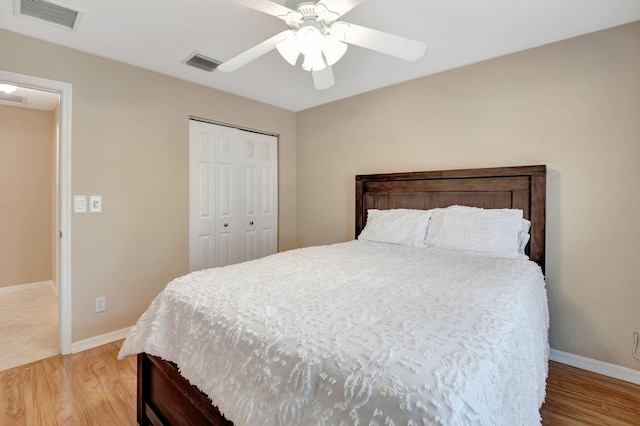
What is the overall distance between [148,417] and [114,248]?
5.11 ft

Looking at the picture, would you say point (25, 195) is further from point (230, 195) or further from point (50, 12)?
point (50, 12)

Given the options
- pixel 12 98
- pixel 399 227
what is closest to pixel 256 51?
pixel 399 227

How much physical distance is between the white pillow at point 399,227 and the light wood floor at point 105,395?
1287 mm

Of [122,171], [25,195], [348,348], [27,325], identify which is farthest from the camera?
[25,195]

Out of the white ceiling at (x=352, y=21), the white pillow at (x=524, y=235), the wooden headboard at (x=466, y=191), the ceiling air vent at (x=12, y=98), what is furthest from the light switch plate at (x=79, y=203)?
the white pillow at (x=524, y=235)

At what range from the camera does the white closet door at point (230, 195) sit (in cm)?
323

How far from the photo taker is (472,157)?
8.99ft

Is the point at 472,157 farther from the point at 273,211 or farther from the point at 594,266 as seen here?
the point at 273,211

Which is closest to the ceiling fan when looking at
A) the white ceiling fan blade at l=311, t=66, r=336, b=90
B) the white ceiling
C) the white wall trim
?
the white ceiling fan blade at l=311, t=66, r=336, b=90

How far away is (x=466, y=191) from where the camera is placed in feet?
8.89

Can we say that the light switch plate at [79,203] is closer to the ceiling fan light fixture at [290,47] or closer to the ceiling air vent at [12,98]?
the ceiling fan light fixture at [290,47]

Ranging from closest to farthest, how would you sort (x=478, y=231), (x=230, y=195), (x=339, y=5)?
(x=339, y=5) < (x=478, y=231) < (x=230, y=195)

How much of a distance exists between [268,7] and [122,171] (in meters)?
1.97

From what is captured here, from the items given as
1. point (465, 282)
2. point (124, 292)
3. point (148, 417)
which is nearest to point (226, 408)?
point (148, 417)
